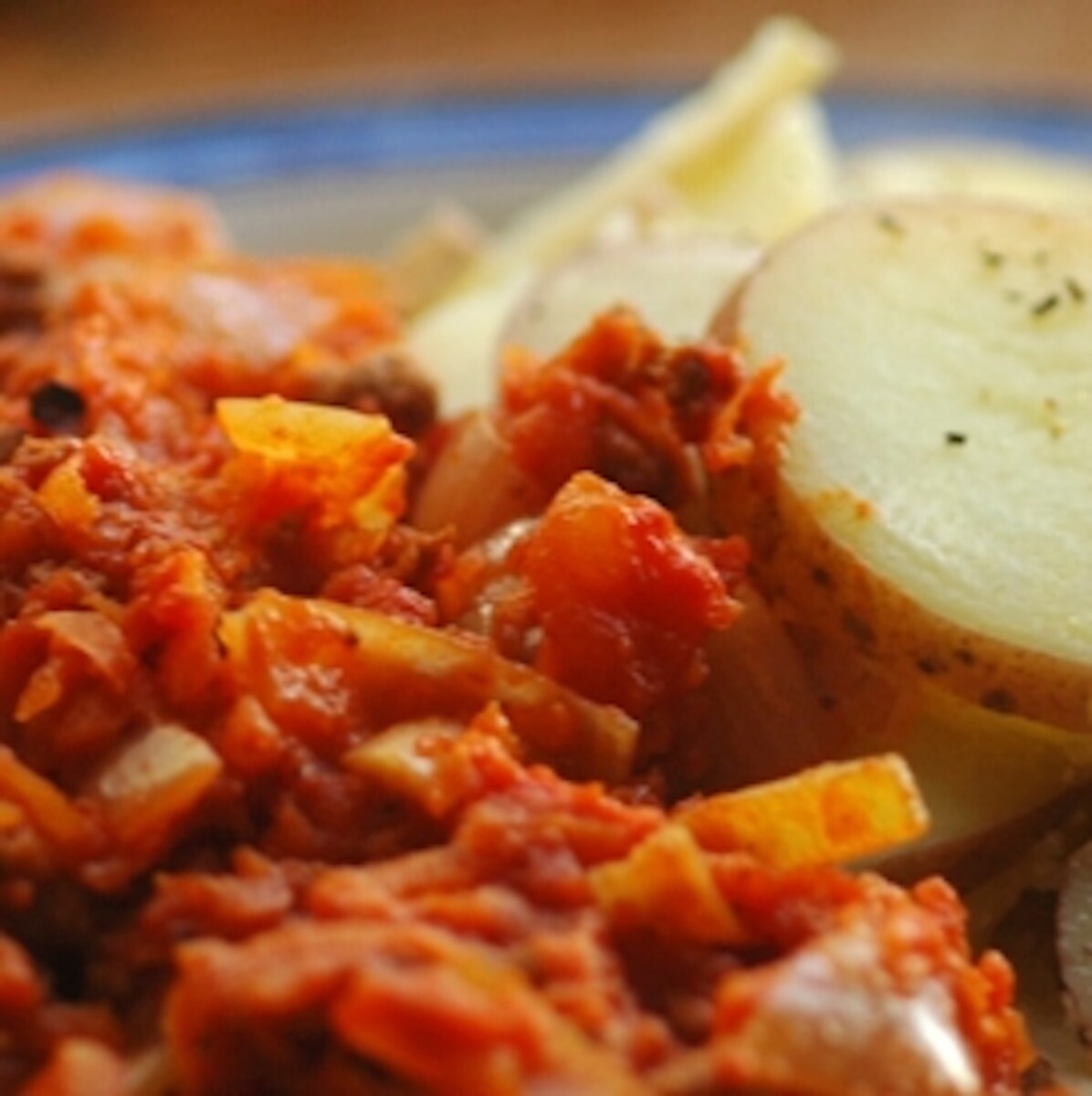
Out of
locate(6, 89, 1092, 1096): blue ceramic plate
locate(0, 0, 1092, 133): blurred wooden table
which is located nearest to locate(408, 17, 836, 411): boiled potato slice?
locate(6, 89, 1092, 1096): blue ceramic plate

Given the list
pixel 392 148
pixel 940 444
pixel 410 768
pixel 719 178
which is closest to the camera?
pixel 410 768

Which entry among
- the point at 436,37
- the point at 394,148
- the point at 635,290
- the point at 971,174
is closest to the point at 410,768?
the point at 635,290

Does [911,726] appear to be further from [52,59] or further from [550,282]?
[52,59]

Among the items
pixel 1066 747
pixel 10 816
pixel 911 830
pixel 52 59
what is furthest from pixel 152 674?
pixel 52 59

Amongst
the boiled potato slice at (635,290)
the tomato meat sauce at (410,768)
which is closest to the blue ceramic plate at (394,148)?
the boiled potato slice at (635,290)

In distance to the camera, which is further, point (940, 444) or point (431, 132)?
point (431, 132)

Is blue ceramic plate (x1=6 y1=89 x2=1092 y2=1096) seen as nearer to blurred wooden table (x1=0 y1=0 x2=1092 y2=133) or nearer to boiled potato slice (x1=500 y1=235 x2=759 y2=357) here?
blurred wooden table (x1=0 y1=0 x2=1092 y2=133)

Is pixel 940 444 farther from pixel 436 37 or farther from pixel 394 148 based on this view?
pixel 436 37
